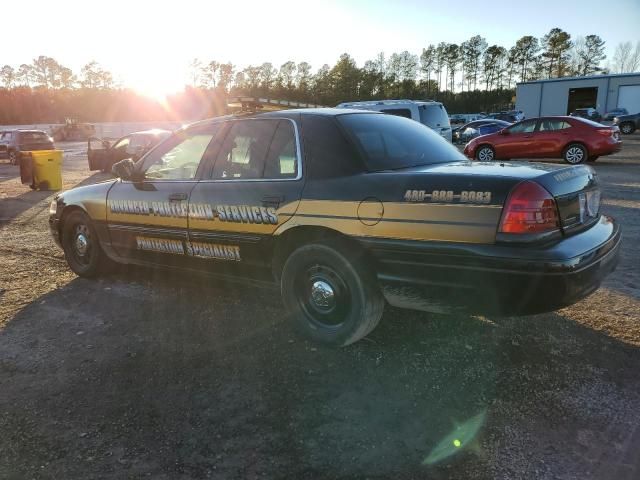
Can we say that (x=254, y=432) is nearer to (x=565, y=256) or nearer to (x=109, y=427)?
(x=109, y=427)

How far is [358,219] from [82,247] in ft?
11.1

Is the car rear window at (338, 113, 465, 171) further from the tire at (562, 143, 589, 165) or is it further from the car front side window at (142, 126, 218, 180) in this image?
the tire at (562, 143, 589, 165)

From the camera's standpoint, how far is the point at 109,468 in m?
2.31

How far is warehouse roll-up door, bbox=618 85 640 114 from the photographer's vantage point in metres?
46.4

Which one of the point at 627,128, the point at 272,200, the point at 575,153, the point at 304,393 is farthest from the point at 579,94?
the point at 304,393

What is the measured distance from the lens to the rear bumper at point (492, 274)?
2.65 m

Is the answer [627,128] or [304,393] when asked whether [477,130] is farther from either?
[304,393]

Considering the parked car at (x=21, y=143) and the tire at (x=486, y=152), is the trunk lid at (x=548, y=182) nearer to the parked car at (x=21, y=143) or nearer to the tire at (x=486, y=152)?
the tire at (x=486, y=152)

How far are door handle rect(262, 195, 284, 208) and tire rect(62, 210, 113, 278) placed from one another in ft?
7.55

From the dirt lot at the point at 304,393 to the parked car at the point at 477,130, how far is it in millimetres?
20850

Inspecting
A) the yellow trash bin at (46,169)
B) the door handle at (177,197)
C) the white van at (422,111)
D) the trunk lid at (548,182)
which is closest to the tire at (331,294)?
the trunk lid at (548,182)

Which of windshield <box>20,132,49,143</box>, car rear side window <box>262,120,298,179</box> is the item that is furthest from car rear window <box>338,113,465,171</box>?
windshield <box>20,132,49,143</box>

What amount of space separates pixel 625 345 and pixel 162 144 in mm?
3949

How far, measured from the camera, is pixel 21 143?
74.5 ft
